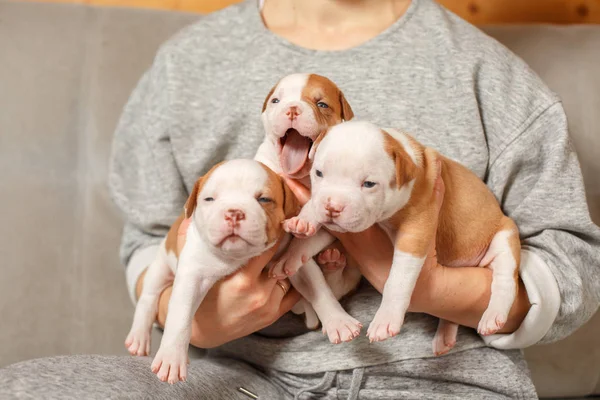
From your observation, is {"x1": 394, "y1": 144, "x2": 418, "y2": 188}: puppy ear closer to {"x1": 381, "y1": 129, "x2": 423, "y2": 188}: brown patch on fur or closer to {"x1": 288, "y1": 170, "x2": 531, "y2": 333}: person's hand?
{"x1": 381, "y1": 129, "x2": 423, "y2": 188}: brown patch on fur

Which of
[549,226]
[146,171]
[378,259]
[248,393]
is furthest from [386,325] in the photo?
[146,171]

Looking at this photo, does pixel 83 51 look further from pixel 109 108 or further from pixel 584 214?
pixel 584 214

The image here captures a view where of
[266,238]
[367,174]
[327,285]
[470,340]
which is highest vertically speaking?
[367,174]

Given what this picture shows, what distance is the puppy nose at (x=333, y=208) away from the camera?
1024 millimetres

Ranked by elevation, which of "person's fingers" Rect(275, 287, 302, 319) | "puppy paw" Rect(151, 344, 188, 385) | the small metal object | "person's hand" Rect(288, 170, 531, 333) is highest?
"person's hand" Rect(288, 170, 531, 333)

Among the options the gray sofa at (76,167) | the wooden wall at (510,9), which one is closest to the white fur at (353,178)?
the gray sofa at (76,167)

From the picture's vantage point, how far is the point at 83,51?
1847 millimetres

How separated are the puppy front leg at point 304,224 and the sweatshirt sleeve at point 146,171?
55 centimetres

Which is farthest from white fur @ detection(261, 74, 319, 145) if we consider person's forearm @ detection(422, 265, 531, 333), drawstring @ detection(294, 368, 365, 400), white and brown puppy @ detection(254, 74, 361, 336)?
drawstring @ detection(294, 368, 365, 400)

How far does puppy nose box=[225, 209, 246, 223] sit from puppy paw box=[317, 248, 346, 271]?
0.25 metres

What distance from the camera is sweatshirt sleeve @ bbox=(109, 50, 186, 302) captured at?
5.18 feet

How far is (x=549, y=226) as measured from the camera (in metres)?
1.42

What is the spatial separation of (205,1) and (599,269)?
4.43 ft

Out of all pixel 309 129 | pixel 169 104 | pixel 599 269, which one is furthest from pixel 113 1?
pixel 599 269
